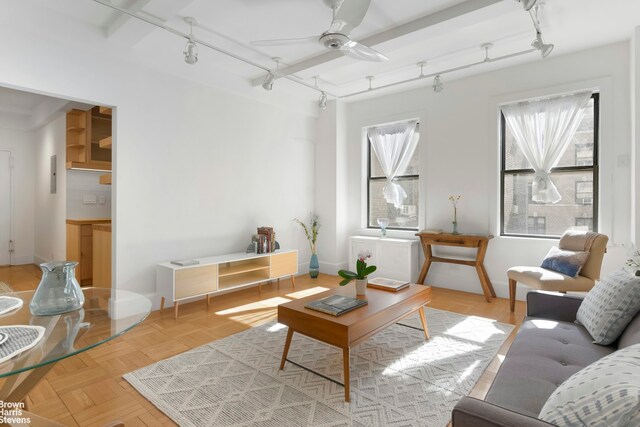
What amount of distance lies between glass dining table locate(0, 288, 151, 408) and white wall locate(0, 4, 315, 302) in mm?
2065

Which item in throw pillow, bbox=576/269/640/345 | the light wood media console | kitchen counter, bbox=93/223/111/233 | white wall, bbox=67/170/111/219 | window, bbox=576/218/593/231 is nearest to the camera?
throw pillow, bbox=576/269/640/345

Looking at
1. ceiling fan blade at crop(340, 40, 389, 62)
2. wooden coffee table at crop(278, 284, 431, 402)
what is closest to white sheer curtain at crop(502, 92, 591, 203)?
ceiling fan blade at crop(340, 40, 389, 62)

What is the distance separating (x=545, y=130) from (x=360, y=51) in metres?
2.76

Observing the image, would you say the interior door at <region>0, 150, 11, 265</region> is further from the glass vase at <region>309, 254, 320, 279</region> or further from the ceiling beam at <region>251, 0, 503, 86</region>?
the ceiling beam at <region>251, 0, 503, 86</region>

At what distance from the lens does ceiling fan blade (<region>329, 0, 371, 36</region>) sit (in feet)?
7.85

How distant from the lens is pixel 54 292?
1599 mm

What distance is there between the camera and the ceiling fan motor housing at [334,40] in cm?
257

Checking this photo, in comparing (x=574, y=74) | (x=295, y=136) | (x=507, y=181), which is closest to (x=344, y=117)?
(x=295, y=136)

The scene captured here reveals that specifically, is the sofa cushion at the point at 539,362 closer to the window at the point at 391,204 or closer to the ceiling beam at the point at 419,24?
the ceiling beam at the point at 419,24

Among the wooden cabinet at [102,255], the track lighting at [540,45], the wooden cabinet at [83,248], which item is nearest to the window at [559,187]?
the track lighting at [540,45]

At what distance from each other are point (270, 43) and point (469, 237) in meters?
3.30

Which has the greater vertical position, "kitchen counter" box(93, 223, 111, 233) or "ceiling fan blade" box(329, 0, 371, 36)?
"ceiling fan blade" box(329, 0, 371, 36)

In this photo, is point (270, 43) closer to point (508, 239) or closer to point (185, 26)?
point (185, 26)

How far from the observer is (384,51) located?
12.7ft
